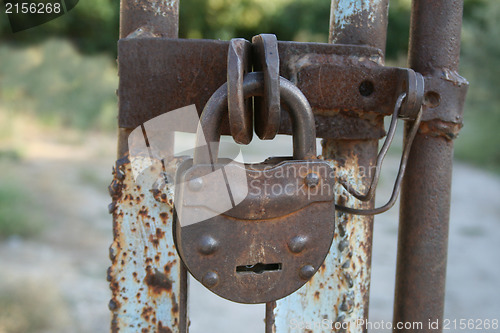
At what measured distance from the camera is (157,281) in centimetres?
63

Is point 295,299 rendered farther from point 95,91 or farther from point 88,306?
point 95,91

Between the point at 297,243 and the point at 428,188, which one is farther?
the point at 428,188

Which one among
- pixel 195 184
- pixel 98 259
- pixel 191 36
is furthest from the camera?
pixel 191 36

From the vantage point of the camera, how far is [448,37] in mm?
672

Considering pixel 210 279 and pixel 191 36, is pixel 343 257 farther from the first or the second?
pixel 191 36

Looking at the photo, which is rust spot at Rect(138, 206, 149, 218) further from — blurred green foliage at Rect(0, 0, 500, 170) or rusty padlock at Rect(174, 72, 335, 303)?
blurred green foliage at Rect(0, 0, 500, 170)

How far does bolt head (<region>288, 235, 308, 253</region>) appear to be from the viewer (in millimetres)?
505

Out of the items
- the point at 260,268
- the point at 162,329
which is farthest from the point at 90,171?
the point at 260,268

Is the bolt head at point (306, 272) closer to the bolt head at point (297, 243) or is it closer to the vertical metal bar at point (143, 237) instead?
the bolt head at point (297, 243)

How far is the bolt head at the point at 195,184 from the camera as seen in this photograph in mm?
476

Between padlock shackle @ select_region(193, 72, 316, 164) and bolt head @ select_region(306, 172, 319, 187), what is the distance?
27mm

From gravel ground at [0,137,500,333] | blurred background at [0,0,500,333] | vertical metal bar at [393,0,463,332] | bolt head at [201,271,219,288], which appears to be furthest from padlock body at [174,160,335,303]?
gravel ground at [0,137,500,333]

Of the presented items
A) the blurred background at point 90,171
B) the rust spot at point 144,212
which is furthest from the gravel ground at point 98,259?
the rust spot at point 144,212

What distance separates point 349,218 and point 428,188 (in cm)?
13
